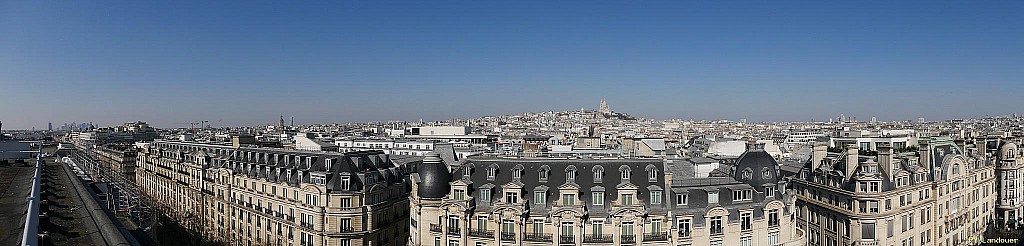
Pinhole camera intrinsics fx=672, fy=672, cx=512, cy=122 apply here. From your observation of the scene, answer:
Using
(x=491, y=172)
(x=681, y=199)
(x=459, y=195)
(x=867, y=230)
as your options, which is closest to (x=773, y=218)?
(x=681, y=199)

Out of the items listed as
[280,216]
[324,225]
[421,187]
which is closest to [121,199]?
[280,216]

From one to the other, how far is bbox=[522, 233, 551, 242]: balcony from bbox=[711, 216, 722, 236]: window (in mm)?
10846

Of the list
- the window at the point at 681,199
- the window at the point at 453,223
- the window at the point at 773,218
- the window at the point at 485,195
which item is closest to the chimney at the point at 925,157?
the window at the point at 773,218

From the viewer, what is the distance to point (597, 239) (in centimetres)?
4344

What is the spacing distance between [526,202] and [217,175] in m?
43.1

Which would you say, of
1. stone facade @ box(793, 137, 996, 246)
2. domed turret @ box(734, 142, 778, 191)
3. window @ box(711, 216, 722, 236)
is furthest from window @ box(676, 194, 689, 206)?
stone facade @ box(793, 137, 996, 246)

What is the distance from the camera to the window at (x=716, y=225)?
146 feet

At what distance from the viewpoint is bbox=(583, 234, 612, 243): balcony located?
4331cm

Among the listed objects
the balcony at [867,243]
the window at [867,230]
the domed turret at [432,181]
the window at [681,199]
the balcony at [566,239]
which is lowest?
the balcony at [867,243]

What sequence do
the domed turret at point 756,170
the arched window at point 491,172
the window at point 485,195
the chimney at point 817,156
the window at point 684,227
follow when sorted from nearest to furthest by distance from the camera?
the window at point 684,227 < the window at point 485,195 < the arched window at point 491,172 < the domed turret at point 756,170 < the chimney at point 817,156

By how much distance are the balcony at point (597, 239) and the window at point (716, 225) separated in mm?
7077

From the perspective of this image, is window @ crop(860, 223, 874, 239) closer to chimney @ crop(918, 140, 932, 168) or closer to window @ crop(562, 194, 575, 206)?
chimney @ crop(918, 140, 932, 168)

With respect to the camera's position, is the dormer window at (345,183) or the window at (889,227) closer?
the dormer window at (345,183)

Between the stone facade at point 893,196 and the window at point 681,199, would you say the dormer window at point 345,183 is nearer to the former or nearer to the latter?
the window at point 681,199
